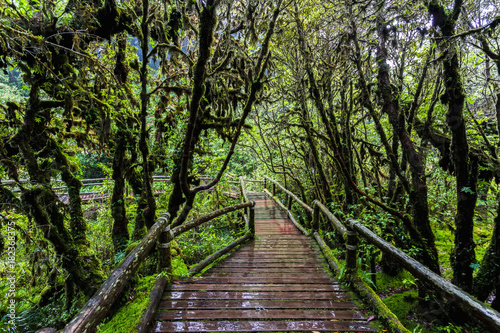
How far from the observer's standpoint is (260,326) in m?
2.53

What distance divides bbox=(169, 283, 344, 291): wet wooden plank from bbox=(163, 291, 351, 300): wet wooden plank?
85 mm

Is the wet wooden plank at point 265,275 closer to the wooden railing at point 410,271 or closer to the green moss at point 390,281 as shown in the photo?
the wooden railing at point 410,271

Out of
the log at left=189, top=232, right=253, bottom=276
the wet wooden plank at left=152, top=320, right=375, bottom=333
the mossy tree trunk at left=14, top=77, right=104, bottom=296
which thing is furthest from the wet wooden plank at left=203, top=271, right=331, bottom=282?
the mossy tree trunk at left=14, top=77, right=104, bottom=296

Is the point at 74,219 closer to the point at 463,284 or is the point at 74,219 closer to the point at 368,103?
the point at 368,103

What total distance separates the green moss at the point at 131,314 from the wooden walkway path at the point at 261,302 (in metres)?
0.22

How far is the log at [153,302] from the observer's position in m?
2.35

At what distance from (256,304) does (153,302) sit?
1.25 metres

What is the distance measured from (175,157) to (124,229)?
268 cm

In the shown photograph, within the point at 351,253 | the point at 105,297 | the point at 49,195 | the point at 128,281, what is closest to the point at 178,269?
the point at 128,281

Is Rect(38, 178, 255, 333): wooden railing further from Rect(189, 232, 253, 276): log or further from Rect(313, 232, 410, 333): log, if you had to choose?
Rect(313, 232, 410, 333): log

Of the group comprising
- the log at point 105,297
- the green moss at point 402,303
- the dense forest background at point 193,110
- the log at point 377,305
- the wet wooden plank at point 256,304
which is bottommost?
the green moss at point 402,303

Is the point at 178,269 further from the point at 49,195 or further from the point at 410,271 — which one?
the point at 410,271

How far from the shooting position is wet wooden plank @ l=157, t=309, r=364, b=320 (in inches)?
104

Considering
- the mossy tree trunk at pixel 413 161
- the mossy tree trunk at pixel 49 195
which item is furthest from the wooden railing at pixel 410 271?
the mossy tree trunk at pixel 49 195
